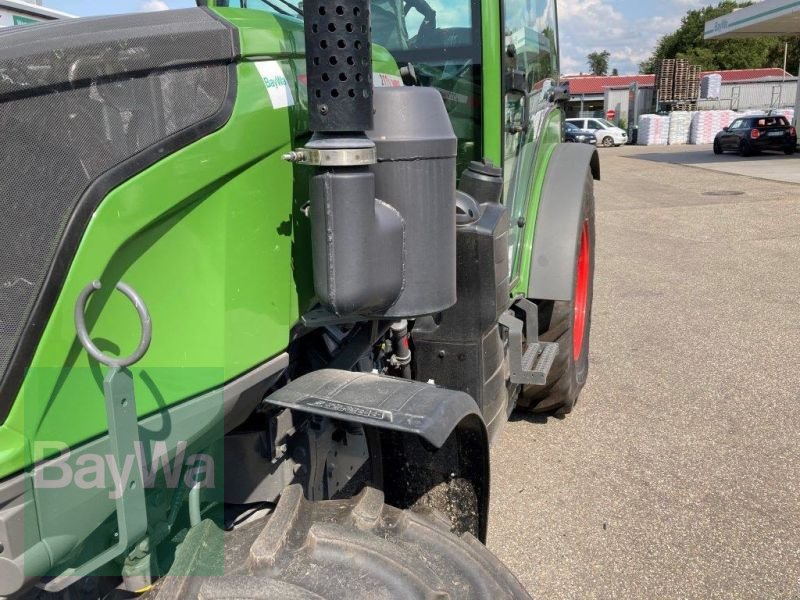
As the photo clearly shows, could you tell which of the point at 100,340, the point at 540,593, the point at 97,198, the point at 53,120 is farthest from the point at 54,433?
the point at 540,593

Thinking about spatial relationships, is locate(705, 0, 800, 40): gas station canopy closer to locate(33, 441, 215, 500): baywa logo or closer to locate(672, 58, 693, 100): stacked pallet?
locate(672, 58, 693, 100): stacked pallet

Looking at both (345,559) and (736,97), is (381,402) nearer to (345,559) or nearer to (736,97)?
(345,559)

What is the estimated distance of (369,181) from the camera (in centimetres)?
143

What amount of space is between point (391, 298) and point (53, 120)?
29.0 inches

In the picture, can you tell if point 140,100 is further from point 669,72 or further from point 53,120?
point 669,72

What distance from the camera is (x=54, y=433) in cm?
118

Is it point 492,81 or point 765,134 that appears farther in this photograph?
point 765,134

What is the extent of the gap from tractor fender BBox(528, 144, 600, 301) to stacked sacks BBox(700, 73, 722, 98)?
3326 cm

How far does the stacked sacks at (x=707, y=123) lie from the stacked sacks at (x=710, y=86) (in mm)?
3681

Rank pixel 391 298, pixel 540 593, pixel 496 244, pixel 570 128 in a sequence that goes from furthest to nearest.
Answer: pixel 570 128 → pixel 540 593 → pixel 496 244 → pixel 391 298

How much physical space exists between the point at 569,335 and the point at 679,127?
96.0 ft

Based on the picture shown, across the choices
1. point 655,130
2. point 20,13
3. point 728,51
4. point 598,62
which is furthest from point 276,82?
point 598,62

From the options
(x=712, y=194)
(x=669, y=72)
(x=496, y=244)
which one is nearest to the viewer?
(x=496, y=244)

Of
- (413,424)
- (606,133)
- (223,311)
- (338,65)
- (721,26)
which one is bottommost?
(606,133)
